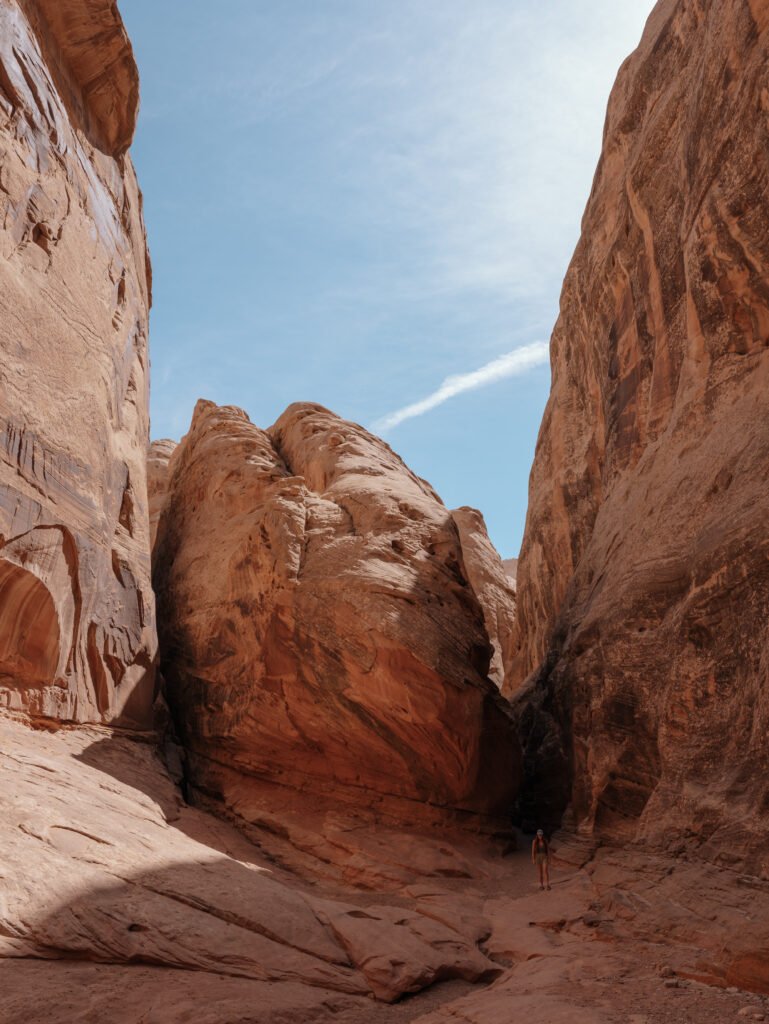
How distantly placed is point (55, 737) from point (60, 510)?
10.8ft

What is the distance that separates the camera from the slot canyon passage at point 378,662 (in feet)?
24.6

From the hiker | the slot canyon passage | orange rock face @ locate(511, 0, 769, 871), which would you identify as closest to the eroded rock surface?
the slot canyon passage

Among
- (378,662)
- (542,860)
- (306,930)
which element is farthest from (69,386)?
(542,860)

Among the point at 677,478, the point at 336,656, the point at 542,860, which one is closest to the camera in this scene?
the point at 542,860

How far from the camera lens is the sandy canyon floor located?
6.42 metres

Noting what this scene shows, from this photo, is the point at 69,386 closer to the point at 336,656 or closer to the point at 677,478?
the point at 336,656

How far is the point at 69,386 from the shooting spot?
12555 millimetres

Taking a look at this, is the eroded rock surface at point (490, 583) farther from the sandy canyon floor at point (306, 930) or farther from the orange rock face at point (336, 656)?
the sandy canyon floor at point (306, 930)

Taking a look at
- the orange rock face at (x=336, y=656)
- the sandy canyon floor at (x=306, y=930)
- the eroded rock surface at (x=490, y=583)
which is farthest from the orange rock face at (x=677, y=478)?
the eroded rock surface at (x=490, y=583)

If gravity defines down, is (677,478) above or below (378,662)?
above

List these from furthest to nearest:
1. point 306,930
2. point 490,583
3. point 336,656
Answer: point 490,583
point 336,656
point 306,930

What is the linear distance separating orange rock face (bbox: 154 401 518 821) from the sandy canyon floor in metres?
1.95

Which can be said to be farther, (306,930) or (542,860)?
(542,860)

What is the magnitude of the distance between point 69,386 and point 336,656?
632 cm
